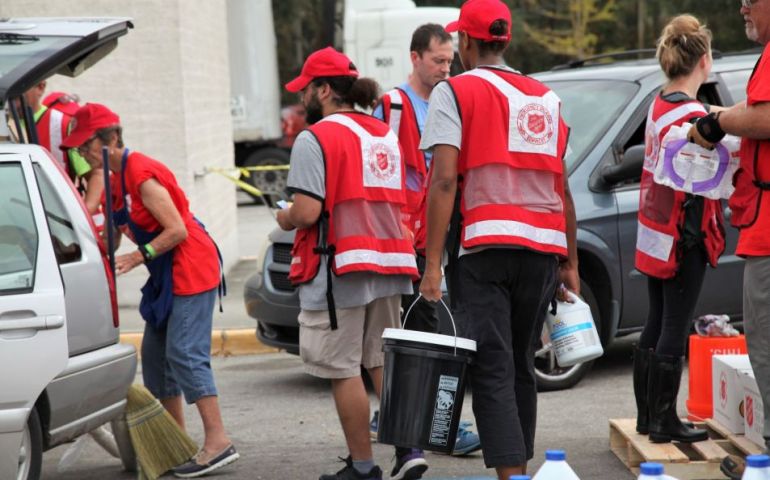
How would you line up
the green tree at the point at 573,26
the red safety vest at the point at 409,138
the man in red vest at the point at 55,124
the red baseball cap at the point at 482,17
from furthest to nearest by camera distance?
the green tree at the point at 573,26 < the man in red vest at the point at 55,124 < the red safety vest at the point at 409,138 < the red baseball cap at the point at 482,17

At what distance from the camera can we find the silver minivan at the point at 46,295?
4781 millimetres

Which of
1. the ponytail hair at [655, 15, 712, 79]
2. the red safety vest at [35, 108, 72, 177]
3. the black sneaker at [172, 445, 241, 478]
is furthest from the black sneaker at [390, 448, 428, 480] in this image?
the red safety vest at [35, 108, 72, 177]

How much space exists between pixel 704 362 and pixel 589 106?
2.13 m

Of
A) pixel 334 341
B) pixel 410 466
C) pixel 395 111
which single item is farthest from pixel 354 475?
pixel 395 111

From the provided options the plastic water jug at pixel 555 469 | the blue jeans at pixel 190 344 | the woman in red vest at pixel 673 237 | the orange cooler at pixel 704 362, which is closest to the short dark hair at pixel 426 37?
the woman in red vest at pixel 673 237

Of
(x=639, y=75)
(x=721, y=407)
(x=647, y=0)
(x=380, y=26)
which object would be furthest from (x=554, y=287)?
(x=647, y=0)

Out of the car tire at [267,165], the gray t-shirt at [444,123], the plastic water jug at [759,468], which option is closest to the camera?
the plastic water jug at [759,468]

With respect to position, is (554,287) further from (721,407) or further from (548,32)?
(548,32)

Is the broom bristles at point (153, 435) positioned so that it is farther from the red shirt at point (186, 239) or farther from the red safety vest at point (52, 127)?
the red safety vest at point (52, 127)

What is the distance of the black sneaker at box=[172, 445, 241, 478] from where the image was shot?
593 centimetres

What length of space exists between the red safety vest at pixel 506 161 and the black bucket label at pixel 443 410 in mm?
490

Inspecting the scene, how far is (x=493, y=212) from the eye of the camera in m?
4.58

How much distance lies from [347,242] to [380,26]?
14.8 m

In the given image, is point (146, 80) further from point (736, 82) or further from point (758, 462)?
point (758, 462)
